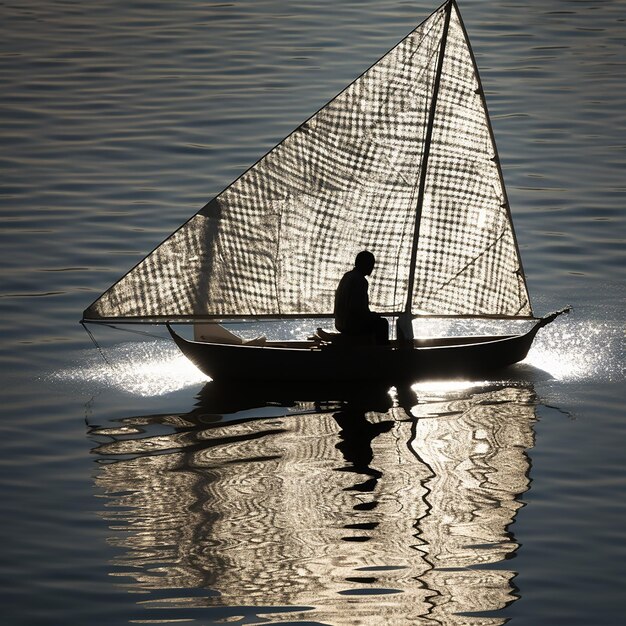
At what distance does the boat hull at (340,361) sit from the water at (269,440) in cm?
29

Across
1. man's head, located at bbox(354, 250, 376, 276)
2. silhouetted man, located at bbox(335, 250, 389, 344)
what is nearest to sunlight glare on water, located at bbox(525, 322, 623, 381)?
silhouetted man, located at bbox(335, 250, 389, 344)

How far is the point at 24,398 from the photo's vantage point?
21.6 metres

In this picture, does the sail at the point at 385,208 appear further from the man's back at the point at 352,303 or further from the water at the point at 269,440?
the water at the point at 269,440

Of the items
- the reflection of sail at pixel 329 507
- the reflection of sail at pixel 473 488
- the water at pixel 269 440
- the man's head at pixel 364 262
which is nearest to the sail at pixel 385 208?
the man's head at pixel 364 262

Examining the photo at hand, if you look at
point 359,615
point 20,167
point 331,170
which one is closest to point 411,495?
point 359,615

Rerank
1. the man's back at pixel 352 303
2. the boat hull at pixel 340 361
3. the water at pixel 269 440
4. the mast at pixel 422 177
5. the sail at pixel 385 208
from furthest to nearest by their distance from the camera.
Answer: the mast at pixel 422 177, the sail at pixel 385 208, the man's back at pixel 352 303, the boat hull at pixel 340 361, the water at pixel 269 440

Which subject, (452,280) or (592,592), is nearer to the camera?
(592,592)

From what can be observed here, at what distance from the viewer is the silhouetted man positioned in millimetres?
22203

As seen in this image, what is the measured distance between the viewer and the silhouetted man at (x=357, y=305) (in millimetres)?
22203

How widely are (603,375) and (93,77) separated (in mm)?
21397

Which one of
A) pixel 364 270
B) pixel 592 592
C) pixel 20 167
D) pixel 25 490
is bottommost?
pixel 592 592

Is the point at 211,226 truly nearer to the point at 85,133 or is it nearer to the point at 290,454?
the point at 290,454

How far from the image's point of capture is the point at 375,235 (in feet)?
77.9

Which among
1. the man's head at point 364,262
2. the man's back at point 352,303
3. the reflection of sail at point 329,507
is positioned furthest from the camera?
the man's head at point 364,262
